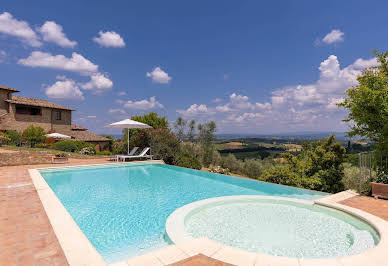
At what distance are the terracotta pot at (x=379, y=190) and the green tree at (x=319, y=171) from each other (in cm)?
361

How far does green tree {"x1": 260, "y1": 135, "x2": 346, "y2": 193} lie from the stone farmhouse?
26.2 meters

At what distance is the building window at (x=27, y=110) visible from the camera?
79.6 ft

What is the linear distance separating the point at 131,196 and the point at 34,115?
2567cm

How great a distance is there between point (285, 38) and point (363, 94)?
17.7 m

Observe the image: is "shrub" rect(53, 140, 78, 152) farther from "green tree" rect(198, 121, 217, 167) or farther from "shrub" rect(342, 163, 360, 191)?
"shrub" rect(342, 163, 360, 191)

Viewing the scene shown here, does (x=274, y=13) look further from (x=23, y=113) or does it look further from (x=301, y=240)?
(x=23, y=113)

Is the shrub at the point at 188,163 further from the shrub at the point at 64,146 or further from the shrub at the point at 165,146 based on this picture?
the shrub at the point at 64,146

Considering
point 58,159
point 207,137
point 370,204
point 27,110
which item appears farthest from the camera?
point 207,137

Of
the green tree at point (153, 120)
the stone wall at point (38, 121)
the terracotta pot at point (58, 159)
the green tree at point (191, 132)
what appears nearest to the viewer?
the terracotta pot at point (58, 159)

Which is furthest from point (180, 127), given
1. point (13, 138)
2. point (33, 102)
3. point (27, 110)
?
point (13, 138)

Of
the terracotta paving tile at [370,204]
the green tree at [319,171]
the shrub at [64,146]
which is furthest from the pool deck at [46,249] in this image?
the shrub at [64,146]

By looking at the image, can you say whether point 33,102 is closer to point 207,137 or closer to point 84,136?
point 84,136

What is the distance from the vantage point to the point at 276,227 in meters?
4.69

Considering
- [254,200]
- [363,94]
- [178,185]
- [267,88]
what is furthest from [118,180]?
[267,88]
